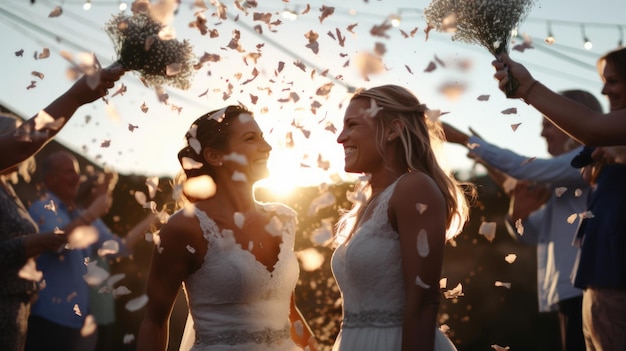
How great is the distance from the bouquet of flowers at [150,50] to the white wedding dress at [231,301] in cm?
76

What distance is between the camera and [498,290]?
1204 centimetres

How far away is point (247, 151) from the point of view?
4.38 metres

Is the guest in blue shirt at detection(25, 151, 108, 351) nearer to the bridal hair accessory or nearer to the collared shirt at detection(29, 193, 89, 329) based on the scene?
the collared shirt at detection(29, 193, 89, 329)

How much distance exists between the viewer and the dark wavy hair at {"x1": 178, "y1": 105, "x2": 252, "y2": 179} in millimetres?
4445

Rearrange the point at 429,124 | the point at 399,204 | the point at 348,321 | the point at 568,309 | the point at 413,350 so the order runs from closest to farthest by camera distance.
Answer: the point at 413,350 → the point at 399,204 → the point at 348,321 → the point at 429,124 → the point at 568,309

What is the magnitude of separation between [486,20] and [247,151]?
5.07 ft

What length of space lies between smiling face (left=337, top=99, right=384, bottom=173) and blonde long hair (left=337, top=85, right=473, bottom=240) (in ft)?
0.10

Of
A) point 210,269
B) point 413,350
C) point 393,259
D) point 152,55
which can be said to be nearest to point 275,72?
point 152,55

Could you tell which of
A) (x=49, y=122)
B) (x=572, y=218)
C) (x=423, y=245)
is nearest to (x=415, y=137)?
(x=423, y=245)

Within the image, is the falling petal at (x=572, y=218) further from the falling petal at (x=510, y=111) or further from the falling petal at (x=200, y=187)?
the falling petal at (x=200, y=187)

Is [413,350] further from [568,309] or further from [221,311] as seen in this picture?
[568,309]

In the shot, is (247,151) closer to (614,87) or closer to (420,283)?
(420,283)

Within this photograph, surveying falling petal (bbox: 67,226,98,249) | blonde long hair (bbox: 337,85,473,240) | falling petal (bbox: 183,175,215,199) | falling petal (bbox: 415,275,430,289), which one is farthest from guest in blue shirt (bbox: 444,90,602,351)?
falling petal (bbox: 67,226,98,249)

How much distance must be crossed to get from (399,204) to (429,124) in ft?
2.10
